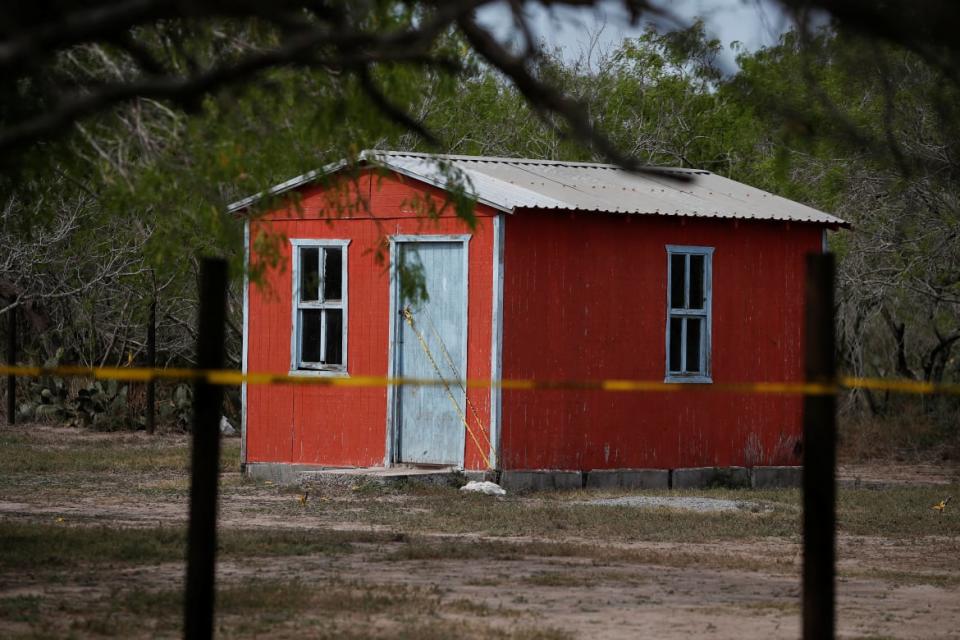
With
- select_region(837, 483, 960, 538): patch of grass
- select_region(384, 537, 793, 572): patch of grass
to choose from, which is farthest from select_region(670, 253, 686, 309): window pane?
select_region(384, 537, 793, 572): patch of grass

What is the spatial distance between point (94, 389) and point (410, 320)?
908cm

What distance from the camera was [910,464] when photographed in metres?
23.5

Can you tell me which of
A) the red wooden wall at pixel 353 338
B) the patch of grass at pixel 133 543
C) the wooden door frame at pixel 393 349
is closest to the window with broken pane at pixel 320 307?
the red wooden wall at pixel 353 338

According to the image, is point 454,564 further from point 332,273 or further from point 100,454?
point 100,454

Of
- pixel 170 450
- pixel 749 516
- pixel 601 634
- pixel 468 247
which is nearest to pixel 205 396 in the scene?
pixel 601 634

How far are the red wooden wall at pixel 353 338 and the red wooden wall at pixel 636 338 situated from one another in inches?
14.5

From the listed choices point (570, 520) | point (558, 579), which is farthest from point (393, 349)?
point (558, 579)

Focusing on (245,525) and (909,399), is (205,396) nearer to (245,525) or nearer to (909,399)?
(245,525)

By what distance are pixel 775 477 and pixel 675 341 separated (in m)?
2.17

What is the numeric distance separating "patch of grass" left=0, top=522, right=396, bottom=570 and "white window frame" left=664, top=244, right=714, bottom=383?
20.7 feet

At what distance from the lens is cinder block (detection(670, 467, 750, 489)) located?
1881 cm

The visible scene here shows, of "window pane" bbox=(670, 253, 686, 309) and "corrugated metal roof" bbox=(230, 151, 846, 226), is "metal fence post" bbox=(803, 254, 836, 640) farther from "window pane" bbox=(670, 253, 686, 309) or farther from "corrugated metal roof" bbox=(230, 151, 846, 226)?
"window pane" bbox=(670, 253, 686, 309)

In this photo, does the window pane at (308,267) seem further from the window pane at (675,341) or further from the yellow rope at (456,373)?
the window pane at (675,341)

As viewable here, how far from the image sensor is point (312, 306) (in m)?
19.0
